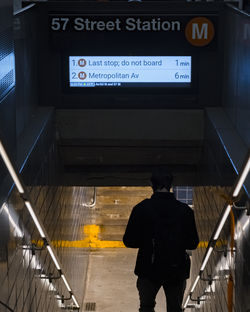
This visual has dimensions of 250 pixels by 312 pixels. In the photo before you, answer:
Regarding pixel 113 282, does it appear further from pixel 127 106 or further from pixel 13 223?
pixel 13 223

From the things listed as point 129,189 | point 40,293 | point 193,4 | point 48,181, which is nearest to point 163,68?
point 193,4

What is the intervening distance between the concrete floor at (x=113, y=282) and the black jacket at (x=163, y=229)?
5.53 m

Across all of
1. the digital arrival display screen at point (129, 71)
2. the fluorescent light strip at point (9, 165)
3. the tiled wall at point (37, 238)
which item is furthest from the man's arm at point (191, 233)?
the digital arrival display screen at point (129, 71)

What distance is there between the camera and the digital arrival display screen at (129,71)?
795cm

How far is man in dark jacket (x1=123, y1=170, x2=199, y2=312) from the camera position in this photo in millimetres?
5344

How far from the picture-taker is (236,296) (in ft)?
15.9

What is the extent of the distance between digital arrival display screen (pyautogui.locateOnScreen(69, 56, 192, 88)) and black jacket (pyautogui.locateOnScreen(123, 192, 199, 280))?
289 cm

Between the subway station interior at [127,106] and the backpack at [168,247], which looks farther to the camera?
the subway station interior at [127,106]

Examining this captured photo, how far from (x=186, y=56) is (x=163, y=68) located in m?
0.29

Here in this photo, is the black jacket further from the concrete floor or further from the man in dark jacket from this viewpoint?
the concrete floor

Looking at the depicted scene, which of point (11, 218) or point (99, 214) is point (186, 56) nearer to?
point (11, 218)

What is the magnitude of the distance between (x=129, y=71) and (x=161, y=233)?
3034 mm

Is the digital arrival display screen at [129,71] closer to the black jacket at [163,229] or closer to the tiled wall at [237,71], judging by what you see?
the tiled wall at [237,71]

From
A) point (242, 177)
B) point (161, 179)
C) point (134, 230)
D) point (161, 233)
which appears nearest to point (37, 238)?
point (134, 230)
